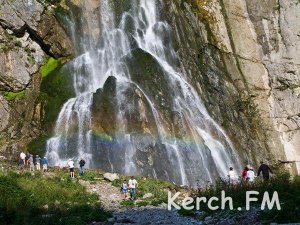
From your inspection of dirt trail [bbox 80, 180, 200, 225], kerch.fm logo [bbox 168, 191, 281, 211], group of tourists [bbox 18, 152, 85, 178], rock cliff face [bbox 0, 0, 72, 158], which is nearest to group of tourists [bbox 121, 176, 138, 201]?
dirt trail [bbox 80, 180, 200, 225]

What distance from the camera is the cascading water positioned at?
34375 millimetres

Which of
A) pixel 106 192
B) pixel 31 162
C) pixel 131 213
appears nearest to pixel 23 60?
pixel 31 162

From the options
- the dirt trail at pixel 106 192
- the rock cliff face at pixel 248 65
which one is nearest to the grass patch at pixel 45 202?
the dirt trail at pixel 106 192

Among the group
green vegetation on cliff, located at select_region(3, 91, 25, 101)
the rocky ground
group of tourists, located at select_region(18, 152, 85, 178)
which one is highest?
green vegetation on cliff, located at select_region(3, 91, 25, 101)

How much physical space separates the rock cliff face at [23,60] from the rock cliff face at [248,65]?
45.1ft

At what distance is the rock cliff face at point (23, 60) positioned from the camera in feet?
124

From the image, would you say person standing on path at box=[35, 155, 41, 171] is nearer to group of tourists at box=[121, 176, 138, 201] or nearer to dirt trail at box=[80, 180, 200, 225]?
dirt trail at box=[80, 180, 200, 225]

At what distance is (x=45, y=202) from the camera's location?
22.9 meters

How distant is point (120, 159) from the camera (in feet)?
111

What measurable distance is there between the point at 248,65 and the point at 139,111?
22170mm

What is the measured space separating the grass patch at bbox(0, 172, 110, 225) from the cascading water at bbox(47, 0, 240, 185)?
7288mm

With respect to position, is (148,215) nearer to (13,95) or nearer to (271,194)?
(271,194)

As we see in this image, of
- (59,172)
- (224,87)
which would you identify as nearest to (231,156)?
(224,87)

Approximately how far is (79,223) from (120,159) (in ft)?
53.9
